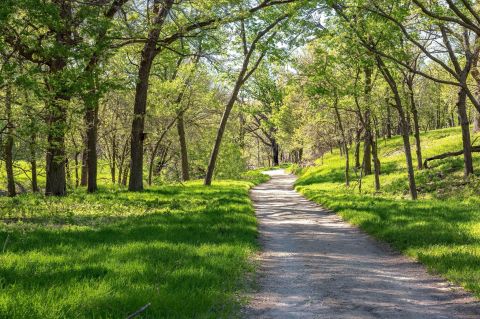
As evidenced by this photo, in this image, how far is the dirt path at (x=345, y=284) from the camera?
5559 mm

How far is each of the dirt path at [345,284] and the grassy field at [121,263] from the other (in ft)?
1.72

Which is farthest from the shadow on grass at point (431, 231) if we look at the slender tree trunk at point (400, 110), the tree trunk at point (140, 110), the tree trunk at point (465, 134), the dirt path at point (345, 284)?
the tree trunk at point (140, 110)

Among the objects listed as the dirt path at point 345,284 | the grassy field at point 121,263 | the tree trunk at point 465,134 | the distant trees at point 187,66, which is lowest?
the dirt path at point 345,284

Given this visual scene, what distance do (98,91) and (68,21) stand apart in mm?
2127

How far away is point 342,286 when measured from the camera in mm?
6684

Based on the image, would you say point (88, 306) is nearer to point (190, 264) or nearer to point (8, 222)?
point (190, 264)

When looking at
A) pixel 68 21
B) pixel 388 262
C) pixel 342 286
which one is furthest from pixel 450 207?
pixel 68 21

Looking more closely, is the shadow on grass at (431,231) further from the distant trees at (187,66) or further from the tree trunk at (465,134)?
the tree trunk at (465,134)

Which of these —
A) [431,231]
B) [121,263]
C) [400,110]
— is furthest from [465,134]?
[121,263]

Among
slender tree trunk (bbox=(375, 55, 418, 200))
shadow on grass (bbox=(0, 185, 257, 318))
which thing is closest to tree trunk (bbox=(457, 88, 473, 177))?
slender tree trunk (bbox=(375, 55, 418, 200))

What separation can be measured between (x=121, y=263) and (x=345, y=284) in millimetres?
3602

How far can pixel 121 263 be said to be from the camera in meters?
6.75

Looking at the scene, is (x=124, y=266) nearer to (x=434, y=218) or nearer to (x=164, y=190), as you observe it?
(x=434, y=218)

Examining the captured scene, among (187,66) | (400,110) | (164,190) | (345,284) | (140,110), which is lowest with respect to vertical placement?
(345,284)
